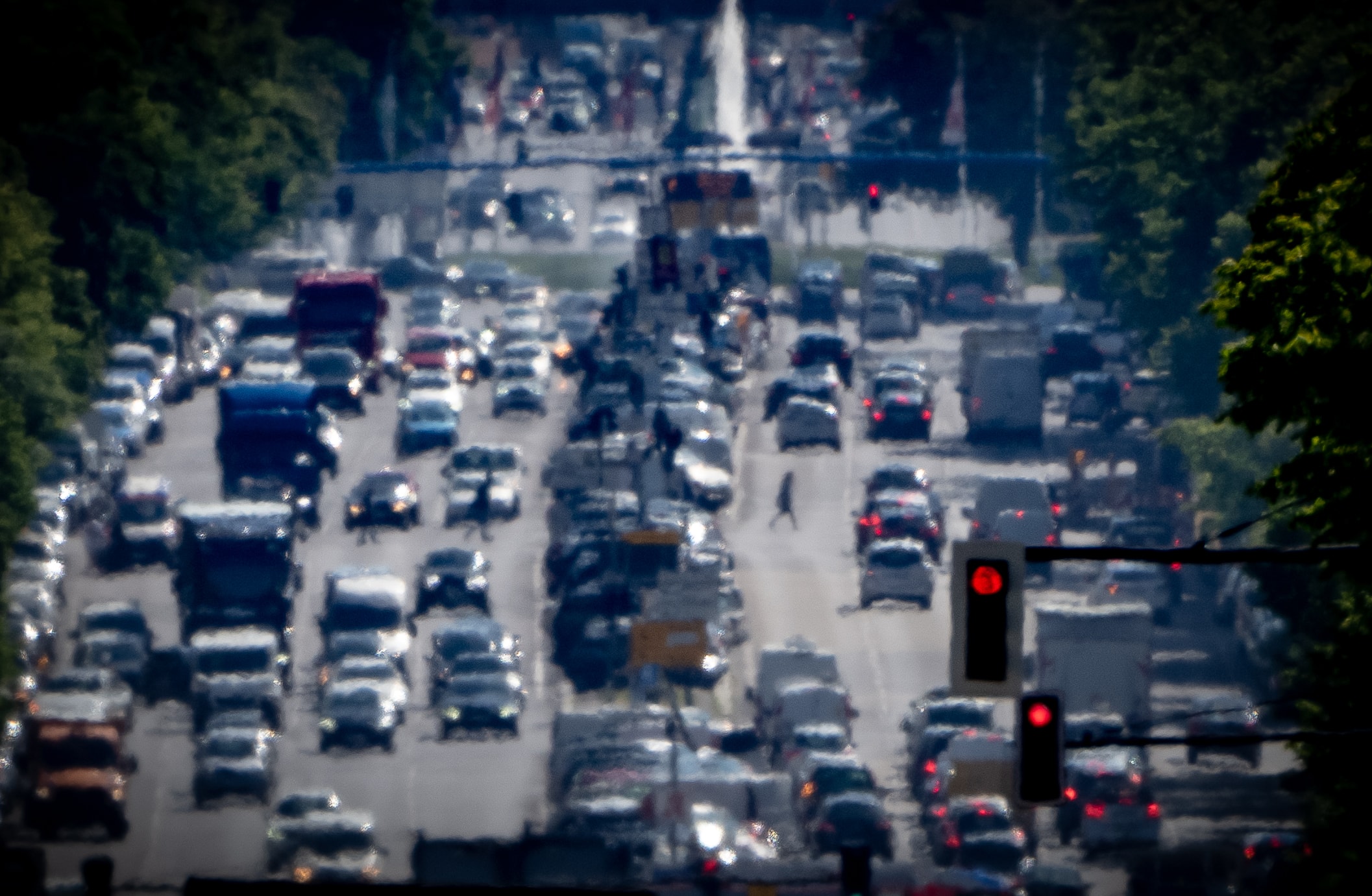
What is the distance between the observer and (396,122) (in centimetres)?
12631

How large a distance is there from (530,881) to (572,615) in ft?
Answer: 61.7

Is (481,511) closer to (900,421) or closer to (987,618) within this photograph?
(900,421)

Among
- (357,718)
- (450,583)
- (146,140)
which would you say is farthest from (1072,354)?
(357,718)

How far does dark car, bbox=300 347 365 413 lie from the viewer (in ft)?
289

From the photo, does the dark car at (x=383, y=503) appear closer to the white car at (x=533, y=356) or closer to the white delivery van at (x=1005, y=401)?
the white car at (x=533, y=356)

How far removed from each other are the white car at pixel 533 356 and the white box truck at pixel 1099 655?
34.3 m

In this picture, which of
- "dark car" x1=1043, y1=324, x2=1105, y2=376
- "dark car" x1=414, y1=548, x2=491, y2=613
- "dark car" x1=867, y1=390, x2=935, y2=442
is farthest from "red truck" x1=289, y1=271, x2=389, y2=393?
"dark car" x1=1043, y1=324, x2=1105, y2=376

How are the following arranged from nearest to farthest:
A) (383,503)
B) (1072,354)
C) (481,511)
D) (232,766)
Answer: (232,766) → (383,503) → (481,511) → (1072,354)

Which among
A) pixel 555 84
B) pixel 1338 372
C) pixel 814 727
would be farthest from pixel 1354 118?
pixel 555 84

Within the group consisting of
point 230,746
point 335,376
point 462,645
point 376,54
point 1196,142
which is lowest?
point 230,746

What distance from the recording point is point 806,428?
8519cm

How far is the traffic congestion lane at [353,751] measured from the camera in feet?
182

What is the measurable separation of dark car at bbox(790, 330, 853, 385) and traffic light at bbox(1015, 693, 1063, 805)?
75.9 meters

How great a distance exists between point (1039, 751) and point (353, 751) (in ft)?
148
